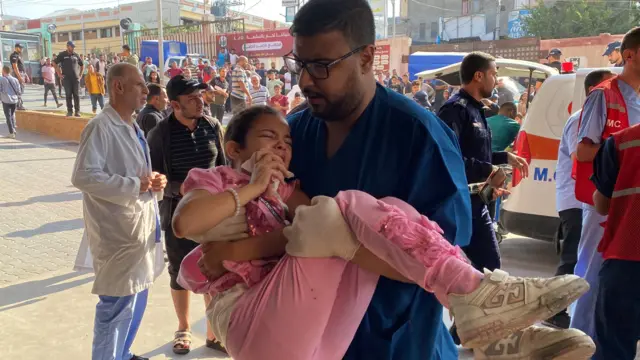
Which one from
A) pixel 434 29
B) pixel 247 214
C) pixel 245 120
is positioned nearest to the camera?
pixel 247 214

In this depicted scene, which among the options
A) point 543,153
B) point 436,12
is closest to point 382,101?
point 543,153

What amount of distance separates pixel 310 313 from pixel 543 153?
4.41 meters

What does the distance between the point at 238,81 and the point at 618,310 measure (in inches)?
440

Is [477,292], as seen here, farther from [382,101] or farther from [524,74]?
[524,74]

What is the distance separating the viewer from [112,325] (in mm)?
3086

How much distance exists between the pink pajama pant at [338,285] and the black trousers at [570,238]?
2906 mm

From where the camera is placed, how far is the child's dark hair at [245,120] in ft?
5.96

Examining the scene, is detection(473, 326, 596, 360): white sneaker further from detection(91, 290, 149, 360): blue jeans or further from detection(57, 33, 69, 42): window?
detection(57, 33, 69, 42): window

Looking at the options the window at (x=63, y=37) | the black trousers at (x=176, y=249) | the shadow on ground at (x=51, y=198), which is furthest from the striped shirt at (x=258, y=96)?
the window at (x=63, y=37)

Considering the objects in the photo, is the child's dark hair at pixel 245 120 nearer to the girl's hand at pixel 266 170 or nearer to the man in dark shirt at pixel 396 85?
the girl's hand at pixel 266 170

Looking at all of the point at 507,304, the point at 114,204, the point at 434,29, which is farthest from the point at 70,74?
the point at 434,29

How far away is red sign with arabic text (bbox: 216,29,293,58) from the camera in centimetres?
2952

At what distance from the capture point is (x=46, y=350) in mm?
3637

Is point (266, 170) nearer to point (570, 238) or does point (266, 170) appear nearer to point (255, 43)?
point (570, 238)
